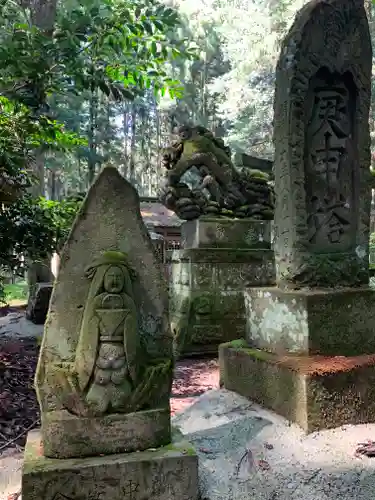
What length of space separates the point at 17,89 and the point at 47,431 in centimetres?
291

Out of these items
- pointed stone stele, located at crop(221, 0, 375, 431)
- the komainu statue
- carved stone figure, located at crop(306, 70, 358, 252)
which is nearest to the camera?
pointed stone stele, located at crop(221, 0, 375, 431)

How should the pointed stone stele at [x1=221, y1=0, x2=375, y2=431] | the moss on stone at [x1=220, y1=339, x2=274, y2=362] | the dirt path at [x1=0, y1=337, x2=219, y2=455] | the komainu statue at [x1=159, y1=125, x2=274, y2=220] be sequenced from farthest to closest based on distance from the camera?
the komainu statue at [x1=159, y1=125, x2=274, y2=220] → the dirt path at [x1=0, y1=337, x2=219, y2=455] → the moss on stone at [x1=220, y1=339, x2=274, y2=362] → the pointed stone stele at [x1=221, y1=0, x2=375, y2=431]

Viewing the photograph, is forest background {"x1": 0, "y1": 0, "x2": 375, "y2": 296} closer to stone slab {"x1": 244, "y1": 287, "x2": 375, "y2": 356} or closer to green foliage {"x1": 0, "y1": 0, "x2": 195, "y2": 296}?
green foliage {"x1": 0, "y1": 0, "x2": 195, "y2": 296}

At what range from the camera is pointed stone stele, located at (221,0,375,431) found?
10.4ft

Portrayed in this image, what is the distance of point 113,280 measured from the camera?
7.97 ft

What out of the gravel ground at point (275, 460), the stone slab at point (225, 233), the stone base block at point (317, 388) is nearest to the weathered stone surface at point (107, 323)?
the gravel ground at point (275, 460)

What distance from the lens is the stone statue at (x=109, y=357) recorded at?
2340 millimetres

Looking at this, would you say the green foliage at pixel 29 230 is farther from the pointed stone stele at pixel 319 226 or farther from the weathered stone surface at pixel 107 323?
the weathered stone surface at pixel 107 323

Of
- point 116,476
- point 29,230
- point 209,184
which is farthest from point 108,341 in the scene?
point 209,184

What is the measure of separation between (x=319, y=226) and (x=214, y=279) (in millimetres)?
3244

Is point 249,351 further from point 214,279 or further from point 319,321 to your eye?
point 214,279

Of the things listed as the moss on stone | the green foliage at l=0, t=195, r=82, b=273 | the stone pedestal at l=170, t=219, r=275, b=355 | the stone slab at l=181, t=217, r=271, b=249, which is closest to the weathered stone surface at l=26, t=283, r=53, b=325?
the stone pedestal at l=170, t=219, r=275, b=355

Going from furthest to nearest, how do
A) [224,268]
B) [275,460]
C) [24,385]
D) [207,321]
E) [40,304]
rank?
[40,304] < [224,268] < [207,321] < [24,385] < [275,460]

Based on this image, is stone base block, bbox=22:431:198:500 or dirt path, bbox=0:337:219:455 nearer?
stone base block, bbox=22:431:198:500
